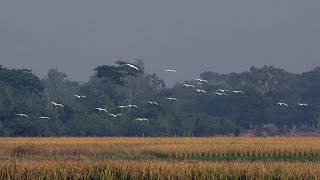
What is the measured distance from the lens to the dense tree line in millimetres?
86125

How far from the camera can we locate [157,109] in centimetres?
9569

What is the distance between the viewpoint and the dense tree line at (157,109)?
283ft

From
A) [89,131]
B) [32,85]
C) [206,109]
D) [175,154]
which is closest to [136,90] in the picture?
[206,109]

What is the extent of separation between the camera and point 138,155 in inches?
1775

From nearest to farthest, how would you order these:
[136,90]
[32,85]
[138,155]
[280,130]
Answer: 1. [138,155]
2. [32,85]
3. [280,130]
4. [136,90]

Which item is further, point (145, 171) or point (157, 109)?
point (157, 109)

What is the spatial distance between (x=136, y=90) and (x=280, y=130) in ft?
138

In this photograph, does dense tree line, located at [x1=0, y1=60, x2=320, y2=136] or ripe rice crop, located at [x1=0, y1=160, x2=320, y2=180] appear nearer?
ripe rice crop, located at [x1=0, y1=160, x2=320, y2=180]

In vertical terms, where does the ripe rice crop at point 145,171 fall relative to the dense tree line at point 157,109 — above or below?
below

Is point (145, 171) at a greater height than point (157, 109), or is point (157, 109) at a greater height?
point (157, 109)

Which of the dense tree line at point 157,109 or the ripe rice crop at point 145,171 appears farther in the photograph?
the dense tree line at point 157,109

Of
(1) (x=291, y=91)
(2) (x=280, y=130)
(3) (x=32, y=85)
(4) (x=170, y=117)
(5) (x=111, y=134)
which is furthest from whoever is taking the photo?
(1) (x=291, y=91)

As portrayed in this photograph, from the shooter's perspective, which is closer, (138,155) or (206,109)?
(138,155)

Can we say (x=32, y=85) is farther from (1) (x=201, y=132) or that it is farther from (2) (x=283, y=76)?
(2) (x=283, y=76)
